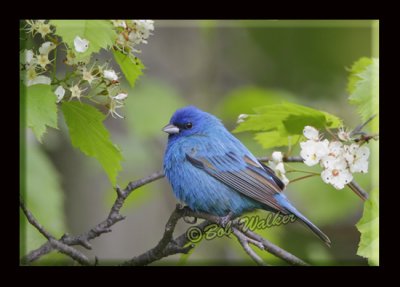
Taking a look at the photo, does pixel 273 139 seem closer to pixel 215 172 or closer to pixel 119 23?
pixel 215 172

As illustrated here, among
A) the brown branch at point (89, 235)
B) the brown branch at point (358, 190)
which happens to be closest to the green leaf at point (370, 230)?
the brown branch at point (358, 190)

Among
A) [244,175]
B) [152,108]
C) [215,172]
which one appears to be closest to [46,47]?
[215,172]

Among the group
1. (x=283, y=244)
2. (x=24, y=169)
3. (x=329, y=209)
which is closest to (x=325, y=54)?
(x=329, y=209)

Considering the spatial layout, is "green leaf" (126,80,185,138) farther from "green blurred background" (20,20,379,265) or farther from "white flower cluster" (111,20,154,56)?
"white flower cluster" (111,20,154,56)

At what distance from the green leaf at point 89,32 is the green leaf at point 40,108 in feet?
0.94

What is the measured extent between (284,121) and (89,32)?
1351 mm

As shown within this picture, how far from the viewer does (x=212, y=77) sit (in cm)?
732

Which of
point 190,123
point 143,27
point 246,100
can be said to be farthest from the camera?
point 246,100

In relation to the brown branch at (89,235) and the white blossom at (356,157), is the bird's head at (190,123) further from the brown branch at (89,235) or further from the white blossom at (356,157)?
the white blossom at (356,157)

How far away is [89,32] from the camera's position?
14.5 feet

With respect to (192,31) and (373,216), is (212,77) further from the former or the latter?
(373,216)

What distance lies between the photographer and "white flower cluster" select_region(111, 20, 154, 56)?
4684 mm

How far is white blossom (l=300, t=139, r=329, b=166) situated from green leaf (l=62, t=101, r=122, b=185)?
1.13m

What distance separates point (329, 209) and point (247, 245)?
1405 mm
